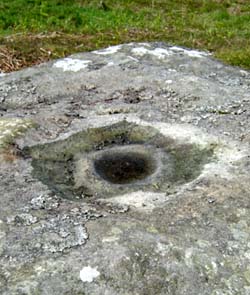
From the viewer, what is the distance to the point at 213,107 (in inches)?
428

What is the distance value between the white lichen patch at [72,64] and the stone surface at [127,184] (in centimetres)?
2

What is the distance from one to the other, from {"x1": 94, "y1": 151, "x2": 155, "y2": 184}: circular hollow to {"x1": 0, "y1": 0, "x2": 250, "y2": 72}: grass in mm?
7974

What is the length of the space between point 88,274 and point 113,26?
17489 mm

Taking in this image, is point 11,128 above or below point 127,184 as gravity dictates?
above

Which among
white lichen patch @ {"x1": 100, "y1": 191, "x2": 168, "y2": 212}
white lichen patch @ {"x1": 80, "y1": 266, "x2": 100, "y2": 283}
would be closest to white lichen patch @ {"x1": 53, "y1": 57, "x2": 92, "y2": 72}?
white lichen patch @ {"x1": 100, "y1": 191, "x2": 168, "y2": 212}

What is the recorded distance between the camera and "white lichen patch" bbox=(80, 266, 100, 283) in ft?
22.0

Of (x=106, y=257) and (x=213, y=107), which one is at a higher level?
(x=106, y=257)

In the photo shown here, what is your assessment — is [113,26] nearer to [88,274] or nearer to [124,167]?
[124,167]

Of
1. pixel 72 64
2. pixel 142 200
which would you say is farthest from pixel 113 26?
pixel 142 200

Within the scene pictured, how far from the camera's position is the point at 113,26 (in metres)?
23.3

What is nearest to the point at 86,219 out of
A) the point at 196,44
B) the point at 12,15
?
the point at 196,44

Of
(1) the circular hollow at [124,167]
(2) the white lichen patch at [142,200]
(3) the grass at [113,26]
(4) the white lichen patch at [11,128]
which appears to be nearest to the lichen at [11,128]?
(4) the white lichen patch at [11,128]

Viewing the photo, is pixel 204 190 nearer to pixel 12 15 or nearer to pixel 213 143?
pixel 213 143

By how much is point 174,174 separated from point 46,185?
70.3 inches
